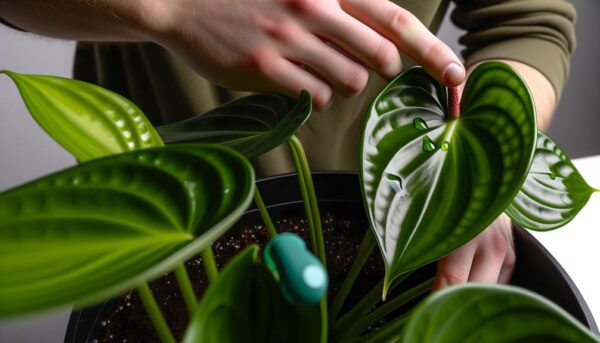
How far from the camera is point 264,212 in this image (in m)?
0.33

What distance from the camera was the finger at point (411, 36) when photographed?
0.30 m

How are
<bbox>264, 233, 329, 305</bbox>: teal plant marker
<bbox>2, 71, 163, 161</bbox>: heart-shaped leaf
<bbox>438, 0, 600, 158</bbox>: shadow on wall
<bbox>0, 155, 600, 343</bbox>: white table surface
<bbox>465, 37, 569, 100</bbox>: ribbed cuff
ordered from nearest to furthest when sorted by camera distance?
<bbox>264, 233, 329, 305</bbox>: teal plant marker
<bbox>2, 71, 163, 161</bbox>: heart-shaped leaf
<bbox>0, 155, 600, 343</bbox>: white table surface
<bbox>465, 37, 569, 100</bbox>: ribbed cuff
<bbox>438, 0, 600, 158</bbox>: shadow on wall

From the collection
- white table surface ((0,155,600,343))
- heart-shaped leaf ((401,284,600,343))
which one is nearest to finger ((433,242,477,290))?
heart-shaped leaf ((401,284,600,343))

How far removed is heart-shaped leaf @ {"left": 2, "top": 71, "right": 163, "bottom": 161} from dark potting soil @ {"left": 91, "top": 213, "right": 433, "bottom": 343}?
124 mm

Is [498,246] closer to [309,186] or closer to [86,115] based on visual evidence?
[309,186]

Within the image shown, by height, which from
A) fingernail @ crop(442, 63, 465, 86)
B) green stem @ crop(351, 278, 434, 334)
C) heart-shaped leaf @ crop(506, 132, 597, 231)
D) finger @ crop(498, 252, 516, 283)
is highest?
fingernail @ crop(442, 63, 465, 86)

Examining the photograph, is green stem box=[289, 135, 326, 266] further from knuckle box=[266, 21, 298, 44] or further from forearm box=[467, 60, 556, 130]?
forearm box=[467, 60, 556, 130]

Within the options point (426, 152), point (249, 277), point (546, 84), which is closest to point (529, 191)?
point (426, 152)

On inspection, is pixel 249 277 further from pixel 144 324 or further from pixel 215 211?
pixel 144 324

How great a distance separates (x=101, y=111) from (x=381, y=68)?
19 cm

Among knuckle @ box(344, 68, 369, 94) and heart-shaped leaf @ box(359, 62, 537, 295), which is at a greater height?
knuckle @ box(344, 68, 369, 94)

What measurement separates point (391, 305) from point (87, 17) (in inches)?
12.5

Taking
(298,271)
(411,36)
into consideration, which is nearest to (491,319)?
(298,271)

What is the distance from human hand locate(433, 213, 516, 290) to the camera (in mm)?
298
